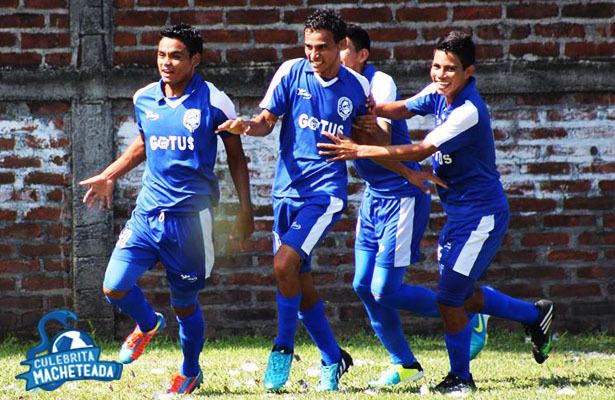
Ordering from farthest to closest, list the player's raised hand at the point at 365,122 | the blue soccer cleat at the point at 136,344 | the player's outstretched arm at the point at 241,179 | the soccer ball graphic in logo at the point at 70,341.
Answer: the blue soccer cleat at the point at 136,344 → the player's raised hand at the point at 365,122 → the player's outstretched arm at the point at 241,179 → the soccer ball graphic in logo at the point at 70,341

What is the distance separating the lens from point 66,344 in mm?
6398

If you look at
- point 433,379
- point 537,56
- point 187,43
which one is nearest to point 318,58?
point 187,43

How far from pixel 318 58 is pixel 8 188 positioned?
10.5 ft

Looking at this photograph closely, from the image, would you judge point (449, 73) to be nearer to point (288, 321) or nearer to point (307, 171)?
point (307, 171)

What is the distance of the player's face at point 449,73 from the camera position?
22.0ft

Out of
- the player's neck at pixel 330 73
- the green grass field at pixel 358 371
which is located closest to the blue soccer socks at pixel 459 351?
the green grass field at pixel 358 371

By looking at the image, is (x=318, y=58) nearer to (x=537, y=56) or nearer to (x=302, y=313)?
(x=302, y=313)

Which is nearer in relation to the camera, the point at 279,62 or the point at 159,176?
Answer: the point at 159,176

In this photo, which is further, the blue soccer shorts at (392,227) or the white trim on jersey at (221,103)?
the blue soccer shorts at (392,227)

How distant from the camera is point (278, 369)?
6.74 m

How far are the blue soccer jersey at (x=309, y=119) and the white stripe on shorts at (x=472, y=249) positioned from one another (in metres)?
0.75

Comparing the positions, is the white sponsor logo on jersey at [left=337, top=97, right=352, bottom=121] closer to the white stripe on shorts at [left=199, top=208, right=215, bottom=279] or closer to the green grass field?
the white stripe on shorts at [left=199, top=208, right=215, bottom=279]

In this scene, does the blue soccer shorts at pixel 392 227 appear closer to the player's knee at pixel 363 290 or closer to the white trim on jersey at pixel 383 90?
the player's knee at pixel 363 290

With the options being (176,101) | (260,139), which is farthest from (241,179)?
(260,139)
